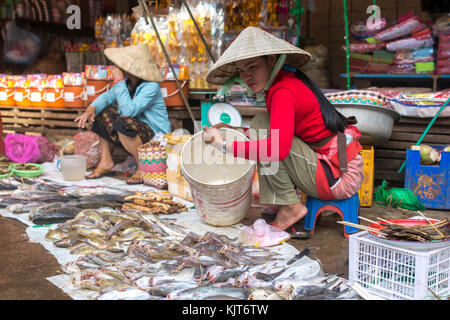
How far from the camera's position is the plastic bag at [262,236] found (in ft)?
9.77

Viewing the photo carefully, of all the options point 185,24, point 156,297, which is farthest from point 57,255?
point 185,24

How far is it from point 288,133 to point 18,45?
22.1ft

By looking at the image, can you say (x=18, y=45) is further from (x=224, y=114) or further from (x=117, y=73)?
(x=224, y=114)

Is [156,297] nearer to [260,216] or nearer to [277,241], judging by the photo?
[277,241]

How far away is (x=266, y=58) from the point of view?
9.68 feet

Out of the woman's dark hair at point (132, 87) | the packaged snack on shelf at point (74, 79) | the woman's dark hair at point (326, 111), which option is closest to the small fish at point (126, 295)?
the woman's dark hair at point (326, 111)

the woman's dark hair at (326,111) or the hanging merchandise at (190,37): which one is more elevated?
the hanging merchandise at (190,37)

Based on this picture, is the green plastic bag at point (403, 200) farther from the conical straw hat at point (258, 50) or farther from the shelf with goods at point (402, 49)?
the shelf with goods at point (402, 49)

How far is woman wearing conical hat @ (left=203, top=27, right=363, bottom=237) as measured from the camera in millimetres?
2787

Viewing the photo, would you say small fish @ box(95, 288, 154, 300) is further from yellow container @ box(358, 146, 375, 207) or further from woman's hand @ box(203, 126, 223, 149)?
yellow container @ box(358, 146, 375, 207)

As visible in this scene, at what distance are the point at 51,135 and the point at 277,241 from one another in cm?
431

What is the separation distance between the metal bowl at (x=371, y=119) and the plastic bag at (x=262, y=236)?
127cm

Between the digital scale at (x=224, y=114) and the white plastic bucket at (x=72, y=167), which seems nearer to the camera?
the digital scale at (x=224, y=114)

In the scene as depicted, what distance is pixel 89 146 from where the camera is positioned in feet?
17.2
